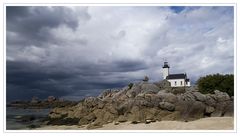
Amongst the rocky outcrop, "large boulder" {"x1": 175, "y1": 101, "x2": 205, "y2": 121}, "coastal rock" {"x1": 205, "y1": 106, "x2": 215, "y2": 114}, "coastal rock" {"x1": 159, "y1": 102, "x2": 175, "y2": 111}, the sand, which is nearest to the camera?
the sand

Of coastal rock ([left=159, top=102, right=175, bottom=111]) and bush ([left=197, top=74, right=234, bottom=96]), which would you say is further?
bush ([left=197, top=74, right=234, bottom=96])

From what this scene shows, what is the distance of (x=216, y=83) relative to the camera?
66.5ft

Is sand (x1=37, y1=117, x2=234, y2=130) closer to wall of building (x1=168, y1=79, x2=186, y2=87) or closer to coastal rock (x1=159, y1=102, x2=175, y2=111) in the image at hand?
coastal rock (x1=159, y1=102, x2=175, y2=111)

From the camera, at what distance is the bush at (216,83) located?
1936 cm

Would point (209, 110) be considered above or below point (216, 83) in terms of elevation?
below

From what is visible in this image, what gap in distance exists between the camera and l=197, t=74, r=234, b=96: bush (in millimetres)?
19359

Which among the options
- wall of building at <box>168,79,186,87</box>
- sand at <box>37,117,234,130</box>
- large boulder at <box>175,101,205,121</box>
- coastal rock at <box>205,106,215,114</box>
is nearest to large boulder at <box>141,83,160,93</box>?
coastal rock at <box>205,106,215,114</box>

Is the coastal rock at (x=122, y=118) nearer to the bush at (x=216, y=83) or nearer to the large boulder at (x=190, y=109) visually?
the large boulder at (x=190, y=109)

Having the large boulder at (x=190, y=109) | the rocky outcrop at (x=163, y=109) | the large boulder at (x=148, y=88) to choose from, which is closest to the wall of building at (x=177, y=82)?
the large boulder at (x=148, y=88)

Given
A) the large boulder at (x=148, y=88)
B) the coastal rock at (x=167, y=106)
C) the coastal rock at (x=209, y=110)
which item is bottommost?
the coastal rock at (x=209, y=110)

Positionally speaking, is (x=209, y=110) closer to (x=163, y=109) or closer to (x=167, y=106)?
(x=167, y=106)

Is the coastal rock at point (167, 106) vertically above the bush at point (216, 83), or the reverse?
the bush at point (216, 83)

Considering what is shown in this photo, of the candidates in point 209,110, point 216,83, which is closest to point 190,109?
point 209,110

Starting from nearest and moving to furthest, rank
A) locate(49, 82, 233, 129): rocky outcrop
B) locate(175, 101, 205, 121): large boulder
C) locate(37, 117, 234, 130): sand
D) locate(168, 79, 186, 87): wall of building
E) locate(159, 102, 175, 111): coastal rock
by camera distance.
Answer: locate(37, 117, 234, 130): sand, locate(175, 101, 205, 121): large boulder, locate(49, 82, 233, 129): rocky outcrop, locate(159, 102, 175, 111): coastal rock, locate(168, 79, 186, 87): wall of building
